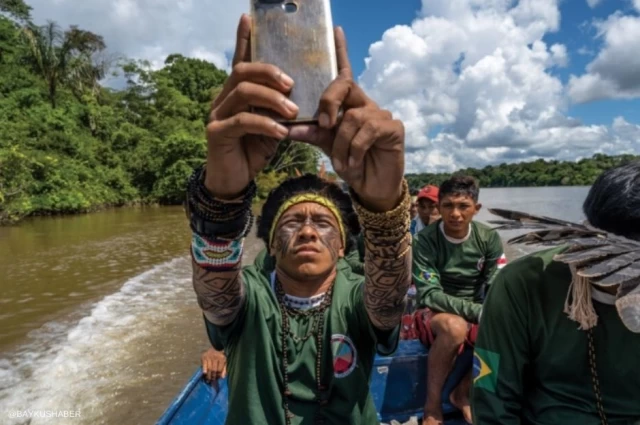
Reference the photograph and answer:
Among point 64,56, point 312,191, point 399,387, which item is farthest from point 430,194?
point 64,56

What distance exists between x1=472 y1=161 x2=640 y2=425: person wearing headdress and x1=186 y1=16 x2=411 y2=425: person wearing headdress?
14.3 inches

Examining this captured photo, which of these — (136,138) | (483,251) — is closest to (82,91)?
(136,138)

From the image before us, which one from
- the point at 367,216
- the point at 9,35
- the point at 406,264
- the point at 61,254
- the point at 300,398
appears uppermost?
the point at 9,35

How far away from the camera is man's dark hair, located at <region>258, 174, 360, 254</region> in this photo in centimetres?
199

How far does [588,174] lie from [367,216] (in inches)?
2730

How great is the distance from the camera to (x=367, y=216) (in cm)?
122

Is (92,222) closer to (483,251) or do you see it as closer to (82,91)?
(82,91)

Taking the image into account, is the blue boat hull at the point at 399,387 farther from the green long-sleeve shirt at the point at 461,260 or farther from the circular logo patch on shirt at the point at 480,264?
the circular logo patch on shirt at the point at 480,264

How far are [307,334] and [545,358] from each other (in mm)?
800

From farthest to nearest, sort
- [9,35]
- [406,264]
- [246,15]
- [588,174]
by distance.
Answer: [588,174] < [9,35] < [406,264] < [246,15]

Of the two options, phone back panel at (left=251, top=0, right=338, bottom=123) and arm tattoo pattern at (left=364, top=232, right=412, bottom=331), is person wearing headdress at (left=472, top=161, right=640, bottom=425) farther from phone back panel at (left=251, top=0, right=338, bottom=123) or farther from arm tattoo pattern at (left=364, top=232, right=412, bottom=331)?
phone back panel at (left=251, top=0, right=338, bottom=123)

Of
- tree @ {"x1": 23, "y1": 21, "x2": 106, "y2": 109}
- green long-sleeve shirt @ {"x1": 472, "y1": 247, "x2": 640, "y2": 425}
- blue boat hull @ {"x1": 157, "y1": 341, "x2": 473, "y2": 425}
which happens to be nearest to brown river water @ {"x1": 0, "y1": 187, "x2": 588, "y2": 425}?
blue boat hull @ {"x1": 157, "y1": 341, "x2": 473, "y2": 425}

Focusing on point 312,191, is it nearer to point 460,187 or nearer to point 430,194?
point 460,187

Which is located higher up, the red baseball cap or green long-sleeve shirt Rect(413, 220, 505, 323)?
the red baseball cap
